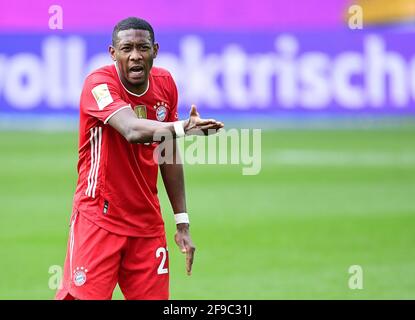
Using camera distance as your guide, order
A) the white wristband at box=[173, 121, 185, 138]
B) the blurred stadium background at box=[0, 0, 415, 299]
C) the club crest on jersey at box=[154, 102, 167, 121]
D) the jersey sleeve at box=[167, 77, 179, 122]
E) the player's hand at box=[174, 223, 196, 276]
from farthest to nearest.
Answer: the blurred stadium background at box=[0, 0, 415, 299], the player's hand at box=[174, 223, 196, 276], the jersey sleeve at box=[167, 77, 179, 122], the club crest on jersey at box=[154, 102, 167, 121], the white wristband at box=[173, 121, 185, 138]

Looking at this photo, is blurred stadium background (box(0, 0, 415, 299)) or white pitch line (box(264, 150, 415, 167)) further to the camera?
white pitch line (box(264, 150, 415, 167))

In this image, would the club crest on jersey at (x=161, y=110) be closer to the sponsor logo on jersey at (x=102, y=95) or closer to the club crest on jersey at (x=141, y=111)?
the club crest on jersey at (x=141, y=111)

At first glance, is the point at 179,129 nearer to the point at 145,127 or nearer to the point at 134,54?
the point at 145,127

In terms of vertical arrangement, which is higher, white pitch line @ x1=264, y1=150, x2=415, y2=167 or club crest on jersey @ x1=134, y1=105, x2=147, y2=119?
white pitch line @ x1=264, y1=150, x2=415, y2=167

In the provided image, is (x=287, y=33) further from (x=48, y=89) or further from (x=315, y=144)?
(x=48, y=89)

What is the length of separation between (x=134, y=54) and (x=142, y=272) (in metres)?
1.43

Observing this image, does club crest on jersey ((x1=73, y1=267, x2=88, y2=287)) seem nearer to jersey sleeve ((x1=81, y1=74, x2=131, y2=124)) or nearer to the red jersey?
the red jersey

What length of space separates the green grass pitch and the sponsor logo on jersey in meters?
3.93

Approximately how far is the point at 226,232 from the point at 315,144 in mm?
9036

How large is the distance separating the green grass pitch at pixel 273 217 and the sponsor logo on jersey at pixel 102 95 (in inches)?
155

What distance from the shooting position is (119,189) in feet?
23.0

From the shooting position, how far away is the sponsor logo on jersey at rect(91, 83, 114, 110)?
681 cm

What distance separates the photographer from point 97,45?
81.4ft
